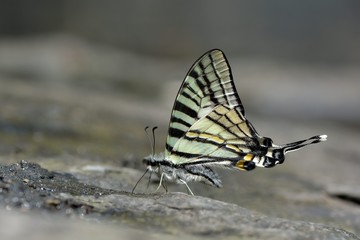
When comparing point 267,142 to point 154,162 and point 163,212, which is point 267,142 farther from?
point 163,212

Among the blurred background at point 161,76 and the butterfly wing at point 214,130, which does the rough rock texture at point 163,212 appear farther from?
the blurred background at point 161,76

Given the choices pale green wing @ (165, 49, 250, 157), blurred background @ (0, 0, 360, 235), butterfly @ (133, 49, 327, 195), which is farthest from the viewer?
blurred background @ (0, 0, 360, 235)

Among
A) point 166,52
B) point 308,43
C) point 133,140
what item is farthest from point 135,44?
point 133,140

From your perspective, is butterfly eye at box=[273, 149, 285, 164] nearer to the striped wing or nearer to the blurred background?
the striped wing

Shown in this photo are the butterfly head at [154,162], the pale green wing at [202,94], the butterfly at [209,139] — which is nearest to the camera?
the pale green wing at [202,94]

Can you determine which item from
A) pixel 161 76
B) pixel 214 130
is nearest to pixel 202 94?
pixel 214 130

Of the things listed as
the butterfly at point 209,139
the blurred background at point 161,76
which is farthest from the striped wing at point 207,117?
the blurred background at point 161,76

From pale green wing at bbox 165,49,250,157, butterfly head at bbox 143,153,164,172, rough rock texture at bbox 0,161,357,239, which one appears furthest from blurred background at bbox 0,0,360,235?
rough rock texture at bbox 0,161,357,239

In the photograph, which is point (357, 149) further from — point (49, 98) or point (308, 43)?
point (308, 43)
